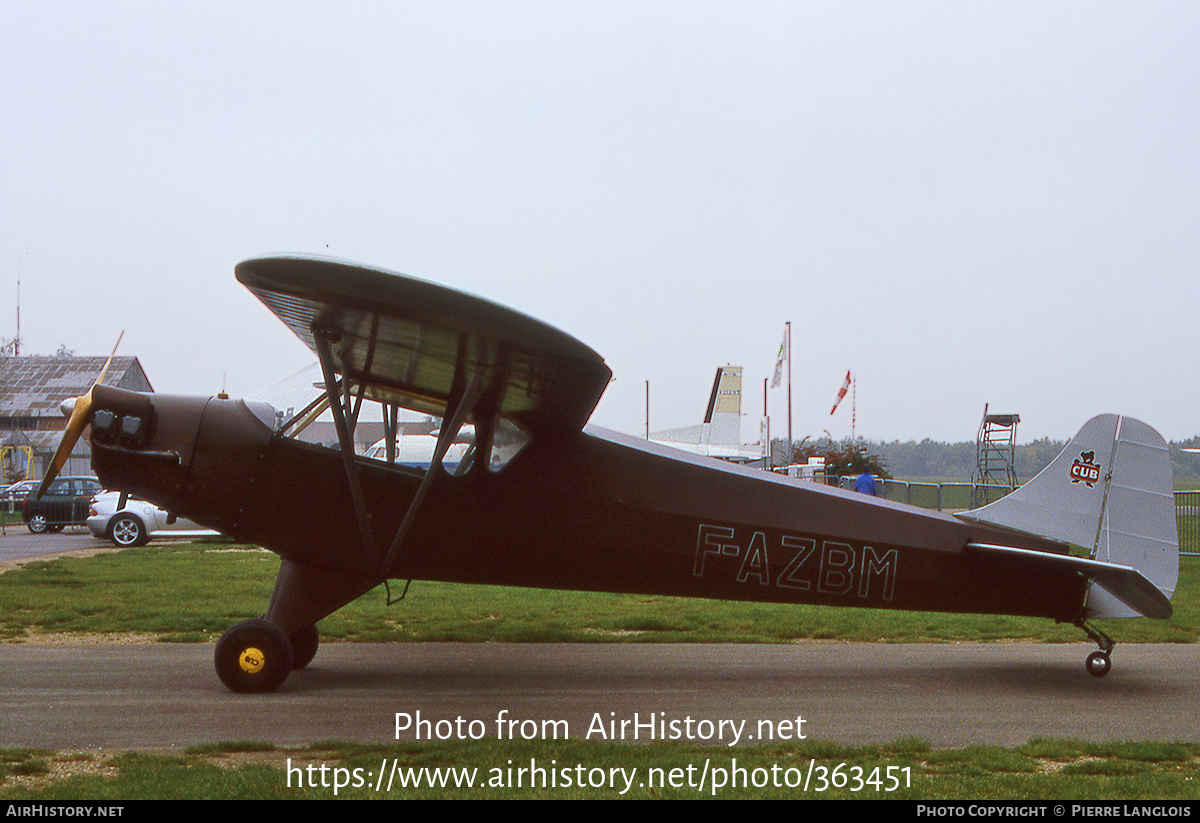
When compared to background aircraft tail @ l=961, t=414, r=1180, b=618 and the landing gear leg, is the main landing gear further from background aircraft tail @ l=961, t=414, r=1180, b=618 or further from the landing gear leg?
the landing gear leg

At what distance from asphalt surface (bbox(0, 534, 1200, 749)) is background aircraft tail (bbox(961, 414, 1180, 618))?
102 centimetres

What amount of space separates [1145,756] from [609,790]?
323 cm

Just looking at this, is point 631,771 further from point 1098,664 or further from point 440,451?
point 1098,664

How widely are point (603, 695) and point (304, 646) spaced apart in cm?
Result: 249

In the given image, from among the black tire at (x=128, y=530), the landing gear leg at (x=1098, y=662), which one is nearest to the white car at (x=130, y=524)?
the black tire at (x=128, y=530)

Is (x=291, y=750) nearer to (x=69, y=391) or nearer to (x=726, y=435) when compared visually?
(x=726, y=435)

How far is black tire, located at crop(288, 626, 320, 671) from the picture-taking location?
24.3 feet

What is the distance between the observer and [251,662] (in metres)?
6.58

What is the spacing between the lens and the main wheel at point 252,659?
657cm

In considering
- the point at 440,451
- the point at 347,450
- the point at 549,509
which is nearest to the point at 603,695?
the point at 549,509

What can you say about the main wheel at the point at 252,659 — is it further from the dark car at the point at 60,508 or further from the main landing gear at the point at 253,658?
the dark car at the point at 60,508

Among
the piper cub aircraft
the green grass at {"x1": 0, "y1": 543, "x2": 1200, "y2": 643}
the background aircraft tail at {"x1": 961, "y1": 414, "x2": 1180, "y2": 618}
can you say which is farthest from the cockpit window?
the background aircraft tail at {"x1": 961, "y1": 414, "x2": 1180, "y2": 618}

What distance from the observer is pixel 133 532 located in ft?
73.3
